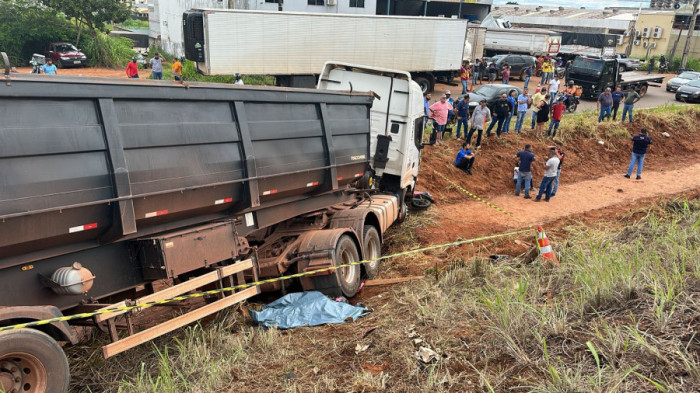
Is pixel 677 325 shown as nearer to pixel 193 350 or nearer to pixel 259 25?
pixel 193 350

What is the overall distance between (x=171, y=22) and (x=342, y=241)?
101ft

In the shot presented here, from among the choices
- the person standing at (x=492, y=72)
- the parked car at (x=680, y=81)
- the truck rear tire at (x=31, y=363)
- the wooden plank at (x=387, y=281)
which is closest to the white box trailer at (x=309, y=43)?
the person standing at (x=492, y=72)

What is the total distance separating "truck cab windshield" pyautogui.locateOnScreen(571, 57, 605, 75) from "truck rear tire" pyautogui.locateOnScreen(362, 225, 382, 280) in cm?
2143

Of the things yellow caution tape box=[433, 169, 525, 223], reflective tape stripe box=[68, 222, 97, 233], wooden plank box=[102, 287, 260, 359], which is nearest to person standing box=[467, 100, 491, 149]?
yellow caution tape box=[433, 169, 525, 223]

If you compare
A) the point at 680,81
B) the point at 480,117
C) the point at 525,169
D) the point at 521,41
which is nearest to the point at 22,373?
the point at 525,169

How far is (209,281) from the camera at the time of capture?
18.8 ft

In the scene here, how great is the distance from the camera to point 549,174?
45.4 feet

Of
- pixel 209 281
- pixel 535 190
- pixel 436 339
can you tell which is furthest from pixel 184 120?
pixel 535 190

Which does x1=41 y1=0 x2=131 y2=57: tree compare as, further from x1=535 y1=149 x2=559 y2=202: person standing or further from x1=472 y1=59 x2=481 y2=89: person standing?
x1=535 y1=149 x2=559 y2=202: person standing

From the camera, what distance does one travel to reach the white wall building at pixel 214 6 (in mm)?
28953

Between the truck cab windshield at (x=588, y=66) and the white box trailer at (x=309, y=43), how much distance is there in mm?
5753

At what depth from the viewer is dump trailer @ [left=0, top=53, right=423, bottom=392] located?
168 inches

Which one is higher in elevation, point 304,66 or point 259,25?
point 259,25

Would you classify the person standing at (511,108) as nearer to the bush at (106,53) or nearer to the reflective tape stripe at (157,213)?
the reflective tape stripe at (157,213)
